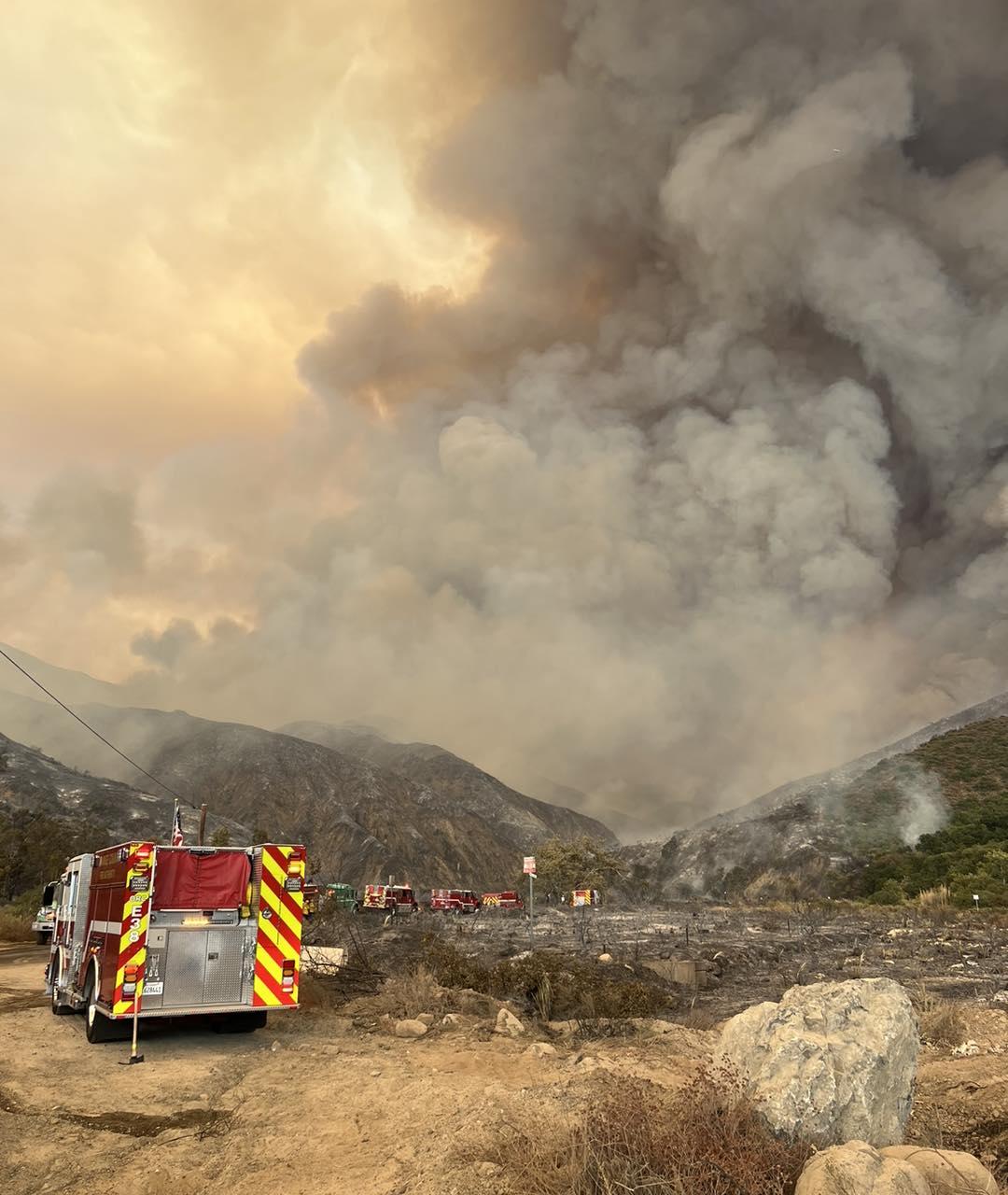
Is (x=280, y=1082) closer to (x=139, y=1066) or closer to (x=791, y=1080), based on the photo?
(x=139, y=1066)

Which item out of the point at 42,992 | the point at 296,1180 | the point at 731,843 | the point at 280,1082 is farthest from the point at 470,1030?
the point at 731,843

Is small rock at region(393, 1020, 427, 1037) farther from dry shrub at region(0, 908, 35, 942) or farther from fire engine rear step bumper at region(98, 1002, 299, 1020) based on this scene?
dry shrub at region(0, 908, 35, 942)

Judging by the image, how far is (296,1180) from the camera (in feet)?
21.6

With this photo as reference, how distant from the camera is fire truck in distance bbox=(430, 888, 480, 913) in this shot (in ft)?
186

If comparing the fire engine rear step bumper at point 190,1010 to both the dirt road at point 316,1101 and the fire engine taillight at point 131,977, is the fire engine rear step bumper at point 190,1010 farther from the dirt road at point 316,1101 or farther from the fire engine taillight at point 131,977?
the dirt road at point 316,1101

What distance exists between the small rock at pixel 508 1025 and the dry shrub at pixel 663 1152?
6071 mm

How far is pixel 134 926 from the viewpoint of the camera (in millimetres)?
11297

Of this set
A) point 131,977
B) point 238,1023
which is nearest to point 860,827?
point 238,1023

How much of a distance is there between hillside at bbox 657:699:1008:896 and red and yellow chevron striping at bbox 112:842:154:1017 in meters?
60.5

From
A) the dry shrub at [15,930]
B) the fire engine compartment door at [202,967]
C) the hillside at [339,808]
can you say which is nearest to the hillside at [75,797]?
the hillside at [339,808]

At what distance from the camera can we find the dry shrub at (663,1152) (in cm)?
529

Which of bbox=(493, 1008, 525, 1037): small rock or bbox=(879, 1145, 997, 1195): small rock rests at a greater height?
bbox=(879, 1145, 997, 1195): small rock

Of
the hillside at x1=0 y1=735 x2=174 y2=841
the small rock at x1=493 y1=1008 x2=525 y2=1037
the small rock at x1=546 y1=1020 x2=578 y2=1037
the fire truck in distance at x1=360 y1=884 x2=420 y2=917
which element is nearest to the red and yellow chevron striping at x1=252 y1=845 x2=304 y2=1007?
the small rock at x1=493 y1=1008 x2=525 y2=1037

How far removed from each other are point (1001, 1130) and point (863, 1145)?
391 centimetres
